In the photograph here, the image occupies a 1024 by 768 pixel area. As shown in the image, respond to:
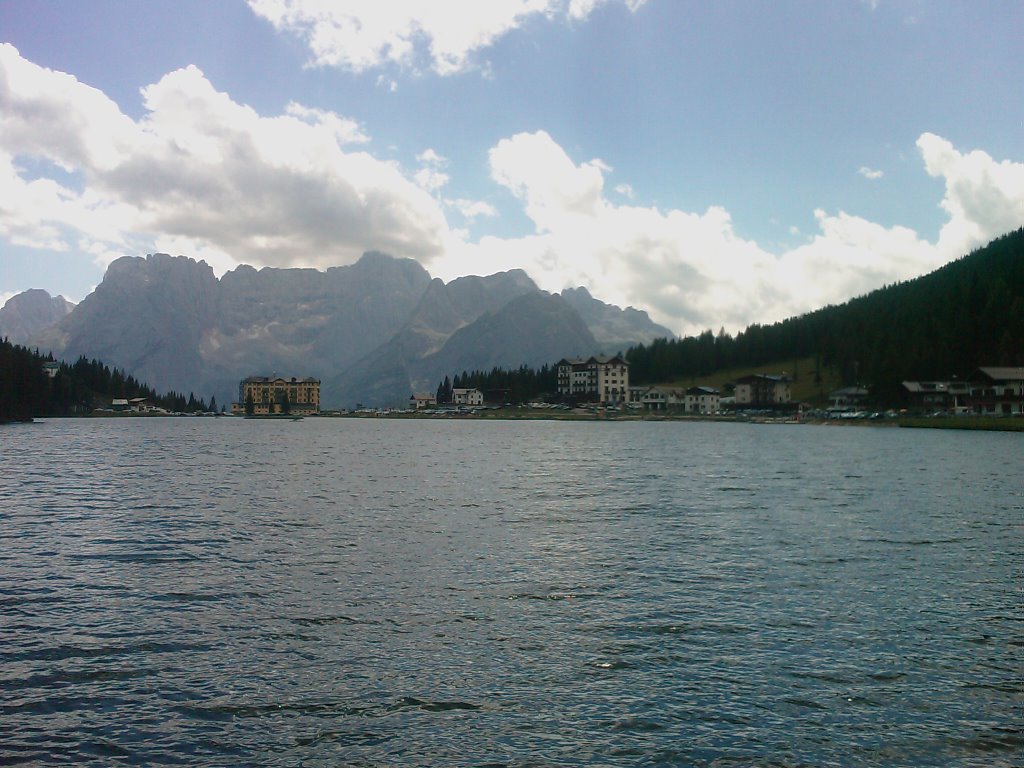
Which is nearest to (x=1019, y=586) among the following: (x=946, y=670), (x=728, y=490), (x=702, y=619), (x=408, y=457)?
(x=946, y=670)

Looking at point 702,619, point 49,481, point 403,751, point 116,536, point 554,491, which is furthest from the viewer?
point 49,481

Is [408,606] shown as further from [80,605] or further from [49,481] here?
[49,481]

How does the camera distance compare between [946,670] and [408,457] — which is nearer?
[946,670]

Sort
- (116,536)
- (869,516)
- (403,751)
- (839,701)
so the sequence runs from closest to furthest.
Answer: (403,751) → (839,701) → (116,536) → (869,516)

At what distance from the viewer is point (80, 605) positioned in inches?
1051

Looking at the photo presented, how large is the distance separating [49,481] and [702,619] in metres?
66.0

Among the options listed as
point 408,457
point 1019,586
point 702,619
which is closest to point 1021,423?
point 408,457

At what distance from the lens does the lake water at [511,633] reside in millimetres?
16281

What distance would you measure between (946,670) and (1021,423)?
195430 millimetres

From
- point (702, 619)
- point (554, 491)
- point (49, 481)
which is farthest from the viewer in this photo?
point (49, 481)

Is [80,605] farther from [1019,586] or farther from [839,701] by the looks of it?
[1019,586]

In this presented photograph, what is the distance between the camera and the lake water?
641 inches

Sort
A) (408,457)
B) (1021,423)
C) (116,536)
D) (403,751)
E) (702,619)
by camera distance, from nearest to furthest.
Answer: (403,751)
(702,619)
(116,536)
(408,457)
(1021,423)

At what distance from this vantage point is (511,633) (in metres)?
23.7
